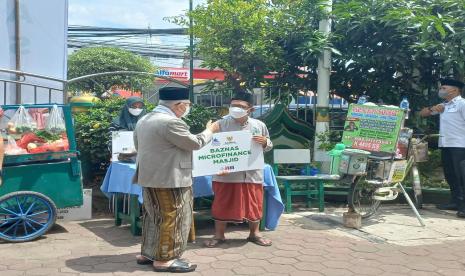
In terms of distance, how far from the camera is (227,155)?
17.4 ft

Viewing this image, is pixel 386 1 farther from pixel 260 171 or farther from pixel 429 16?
pixel 260 171

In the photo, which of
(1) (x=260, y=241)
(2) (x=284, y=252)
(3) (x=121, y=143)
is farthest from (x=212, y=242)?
(3) (x=121, y=143)

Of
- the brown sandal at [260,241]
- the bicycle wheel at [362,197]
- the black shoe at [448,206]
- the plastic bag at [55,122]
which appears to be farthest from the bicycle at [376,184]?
the plastic bag at [55,122]

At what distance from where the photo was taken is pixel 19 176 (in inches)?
212

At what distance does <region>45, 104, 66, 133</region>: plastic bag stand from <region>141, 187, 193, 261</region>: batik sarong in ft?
5.22

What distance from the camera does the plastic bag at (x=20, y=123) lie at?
17.7 ft

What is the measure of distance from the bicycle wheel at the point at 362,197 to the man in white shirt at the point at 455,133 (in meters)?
1.27

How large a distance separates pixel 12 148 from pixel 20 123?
0.88ft

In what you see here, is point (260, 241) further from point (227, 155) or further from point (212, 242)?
point (227, 155)

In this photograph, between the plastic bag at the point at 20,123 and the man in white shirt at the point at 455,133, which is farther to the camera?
the man in white shirt at the point at 455,133

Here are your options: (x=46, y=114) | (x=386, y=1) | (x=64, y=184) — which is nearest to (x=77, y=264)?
(x=64, y=184)

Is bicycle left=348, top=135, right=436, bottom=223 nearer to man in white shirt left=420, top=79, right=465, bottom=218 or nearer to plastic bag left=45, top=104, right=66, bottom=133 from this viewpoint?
man in white shirt left=420, top=79, right=465, bottom=218

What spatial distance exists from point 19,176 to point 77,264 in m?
1.25

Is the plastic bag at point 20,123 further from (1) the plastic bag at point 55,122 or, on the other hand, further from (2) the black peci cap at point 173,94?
(2) the black peci cap at point 173,94
